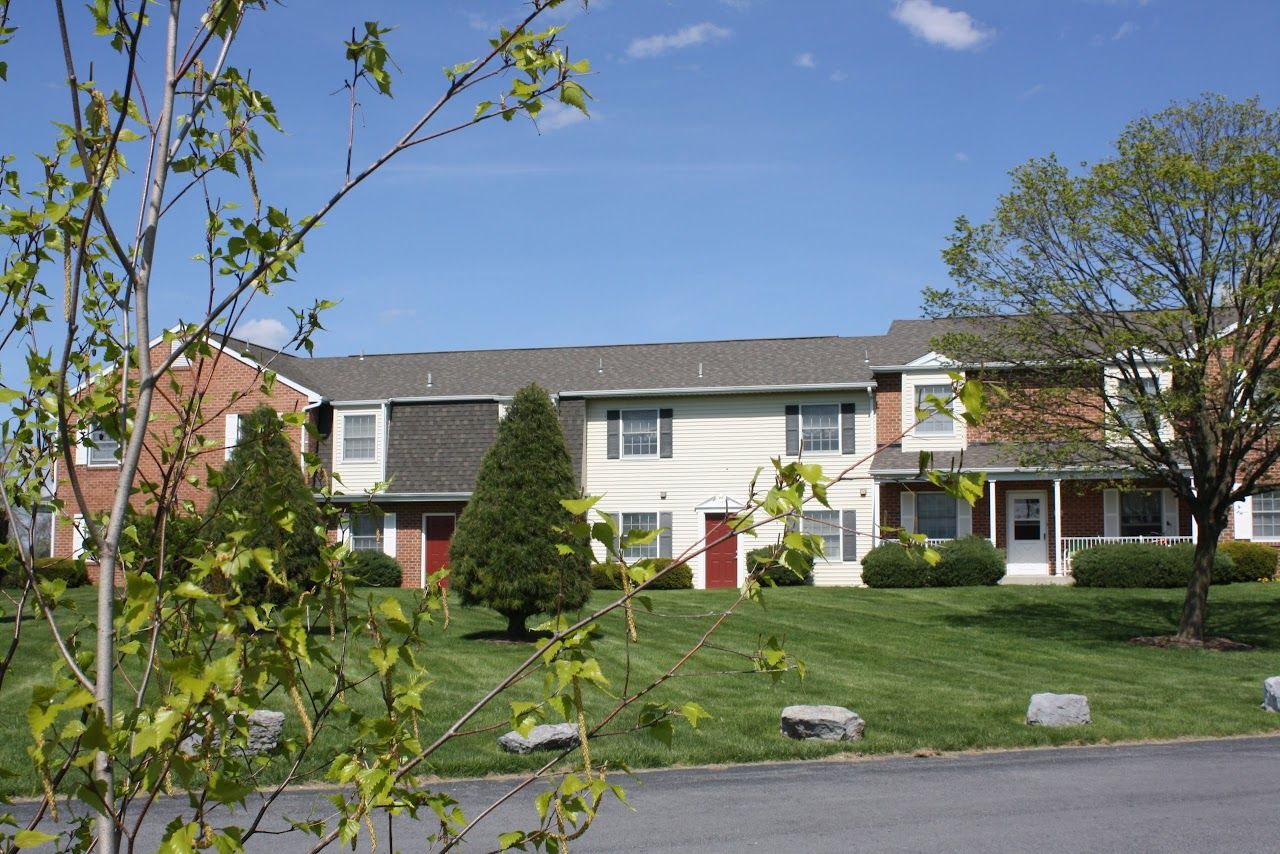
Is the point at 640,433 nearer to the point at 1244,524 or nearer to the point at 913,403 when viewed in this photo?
the point at 913,403

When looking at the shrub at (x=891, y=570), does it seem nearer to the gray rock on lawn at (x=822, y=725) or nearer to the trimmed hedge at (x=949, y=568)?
the trimmed hedge at (x=949, y=568)

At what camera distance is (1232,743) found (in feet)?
42.6

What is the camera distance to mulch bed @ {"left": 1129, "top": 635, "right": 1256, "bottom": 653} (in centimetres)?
2133

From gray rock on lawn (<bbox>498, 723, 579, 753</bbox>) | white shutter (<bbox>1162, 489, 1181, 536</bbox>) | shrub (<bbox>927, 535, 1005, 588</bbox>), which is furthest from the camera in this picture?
white shutter (<bbox>1162, 489, 1181, 536</bbox>)

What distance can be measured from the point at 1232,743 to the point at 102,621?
1329cm

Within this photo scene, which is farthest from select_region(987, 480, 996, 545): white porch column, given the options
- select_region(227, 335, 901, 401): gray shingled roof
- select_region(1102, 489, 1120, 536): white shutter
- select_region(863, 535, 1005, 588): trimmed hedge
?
select_region(227, 335, 901, 401): gray shingled roof

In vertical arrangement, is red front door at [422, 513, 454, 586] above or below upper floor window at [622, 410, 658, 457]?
below

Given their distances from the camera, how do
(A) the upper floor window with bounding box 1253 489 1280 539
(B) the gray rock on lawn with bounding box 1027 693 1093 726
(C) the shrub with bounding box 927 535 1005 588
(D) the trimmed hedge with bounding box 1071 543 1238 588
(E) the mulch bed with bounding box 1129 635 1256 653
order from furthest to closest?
1. (A) the upper floor window with bounding box 1253 489 1280 539
2. (C) the shrub with bounding box 927 535 1005 588
3. (D) the trimmed hedge with bounding box 1071 543 1238 588
4. (E) the mulch bed with bounding box 1129 635 1256 653
5. (B) the gray rock on lawn with bounding box 1027 693 1093 726

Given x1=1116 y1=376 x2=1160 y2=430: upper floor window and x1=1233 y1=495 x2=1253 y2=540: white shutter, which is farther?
x1=1233 y1=495 x2=1253 y2=540: white shutter

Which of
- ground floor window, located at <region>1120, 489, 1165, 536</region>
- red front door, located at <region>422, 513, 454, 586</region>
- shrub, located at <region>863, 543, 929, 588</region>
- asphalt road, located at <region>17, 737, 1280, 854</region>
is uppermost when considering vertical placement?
ground floor window, located at <region>1120, 489, 1165, 536</region>

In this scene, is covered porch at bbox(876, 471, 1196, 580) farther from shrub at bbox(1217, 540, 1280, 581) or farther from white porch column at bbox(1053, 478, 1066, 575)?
shrub at bbox(1217, 540, 1280, 581)

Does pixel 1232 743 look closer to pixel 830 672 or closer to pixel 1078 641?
pixel 830 672

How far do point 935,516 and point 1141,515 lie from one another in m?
5.74

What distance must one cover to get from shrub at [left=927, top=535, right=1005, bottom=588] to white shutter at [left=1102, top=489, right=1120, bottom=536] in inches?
158
